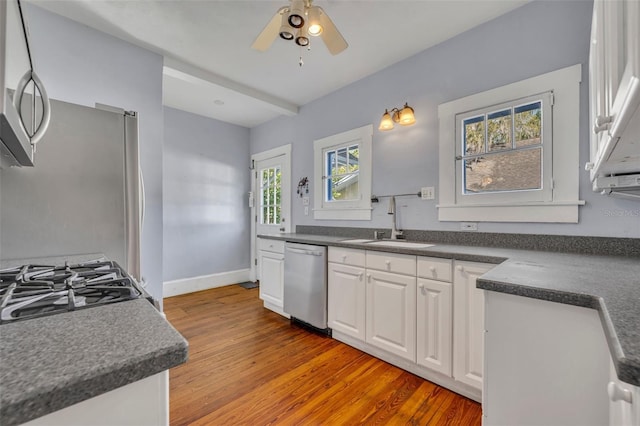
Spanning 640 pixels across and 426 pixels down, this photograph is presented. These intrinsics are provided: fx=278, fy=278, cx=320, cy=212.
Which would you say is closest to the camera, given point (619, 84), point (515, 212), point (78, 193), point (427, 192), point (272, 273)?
point (619, 84)

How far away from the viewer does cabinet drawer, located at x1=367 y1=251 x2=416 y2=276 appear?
1.93 metres

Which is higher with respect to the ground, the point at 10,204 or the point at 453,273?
the point at 10,204

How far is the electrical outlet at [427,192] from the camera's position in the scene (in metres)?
2.41

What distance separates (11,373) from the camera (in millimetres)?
398

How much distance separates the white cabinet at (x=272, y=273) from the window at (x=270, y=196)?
106 cm

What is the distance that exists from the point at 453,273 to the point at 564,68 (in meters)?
1.51

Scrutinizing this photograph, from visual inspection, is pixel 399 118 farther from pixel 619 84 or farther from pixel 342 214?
pixel 619 84

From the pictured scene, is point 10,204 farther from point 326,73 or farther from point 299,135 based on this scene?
point 299,135

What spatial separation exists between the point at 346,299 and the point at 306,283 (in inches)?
18.3

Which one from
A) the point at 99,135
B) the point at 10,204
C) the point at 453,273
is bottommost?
the point at 453,273

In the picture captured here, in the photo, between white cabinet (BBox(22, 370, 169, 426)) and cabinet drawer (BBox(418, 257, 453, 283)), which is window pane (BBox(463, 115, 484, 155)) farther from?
white cabinet (BBox(22, 370, 169, 426))

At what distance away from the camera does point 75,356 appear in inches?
17.9

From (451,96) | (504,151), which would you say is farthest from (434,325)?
(451,96)

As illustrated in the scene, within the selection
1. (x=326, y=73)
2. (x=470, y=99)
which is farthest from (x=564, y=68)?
(x=326, y=73)
